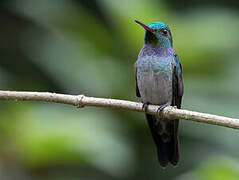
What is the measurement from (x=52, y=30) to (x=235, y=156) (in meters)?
2.17

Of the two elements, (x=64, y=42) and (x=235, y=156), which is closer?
(x=235, y=156)

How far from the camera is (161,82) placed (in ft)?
15.1

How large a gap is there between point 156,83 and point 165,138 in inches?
22.3

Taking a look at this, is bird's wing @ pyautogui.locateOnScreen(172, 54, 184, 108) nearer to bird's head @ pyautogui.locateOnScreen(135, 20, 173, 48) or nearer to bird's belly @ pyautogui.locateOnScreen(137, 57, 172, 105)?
bird's belly @ pyautogui.locateOnScreen(137, 57, 172, 105)

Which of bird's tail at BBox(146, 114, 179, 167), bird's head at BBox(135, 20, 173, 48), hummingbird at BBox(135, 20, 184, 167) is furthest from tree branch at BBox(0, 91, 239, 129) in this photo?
bird's head at BBox(135, 20, 173, 48)

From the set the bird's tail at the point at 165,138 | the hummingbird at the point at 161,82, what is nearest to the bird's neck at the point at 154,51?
the hummingbird at the point at 161,82

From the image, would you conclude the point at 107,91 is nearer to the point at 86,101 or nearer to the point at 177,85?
the point at 177,85

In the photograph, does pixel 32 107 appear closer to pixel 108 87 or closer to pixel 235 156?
pixel 108 87

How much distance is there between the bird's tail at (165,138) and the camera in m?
4.69

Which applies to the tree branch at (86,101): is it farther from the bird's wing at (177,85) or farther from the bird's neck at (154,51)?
the bird's neck at (154,51)

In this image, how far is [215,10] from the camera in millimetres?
5891

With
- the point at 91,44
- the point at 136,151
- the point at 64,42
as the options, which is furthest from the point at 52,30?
the point at 136,151

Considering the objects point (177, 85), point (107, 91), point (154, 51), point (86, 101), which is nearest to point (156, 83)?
point (177, 85)

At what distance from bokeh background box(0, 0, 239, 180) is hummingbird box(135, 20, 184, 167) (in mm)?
191
